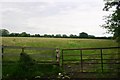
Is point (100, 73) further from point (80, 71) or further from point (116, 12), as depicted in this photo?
point (116, 12)

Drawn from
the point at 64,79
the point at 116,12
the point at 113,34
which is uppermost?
the point at 116,12

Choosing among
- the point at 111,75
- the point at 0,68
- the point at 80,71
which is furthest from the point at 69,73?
the point at 0,68

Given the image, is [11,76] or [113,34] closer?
[11,76]

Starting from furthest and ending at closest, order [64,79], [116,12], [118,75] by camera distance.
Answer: [116,12] < [118,75] < [64,79]

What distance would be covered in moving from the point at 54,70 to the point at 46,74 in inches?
28.9

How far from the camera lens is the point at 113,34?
15.9 meters

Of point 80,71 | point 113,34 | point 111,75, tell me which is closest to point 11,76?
point 80,71

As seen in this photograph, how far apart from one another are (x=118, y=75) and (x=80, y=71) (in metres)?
1.96

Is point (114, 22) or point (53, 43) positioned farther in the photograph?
point (53, 43)

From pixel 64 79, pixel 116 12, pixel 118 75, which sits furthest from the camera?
pixel 116 12

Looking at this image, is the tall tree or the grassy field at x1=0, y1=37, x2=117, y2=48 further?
the grassy field at x1=0, y1=37, x2=117, y2=48

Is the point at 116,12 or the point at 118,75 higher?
the point at 116,12

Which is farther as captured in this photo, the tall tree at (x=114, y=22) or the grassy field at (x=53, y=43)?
the grassy field at (x=53, y=43)

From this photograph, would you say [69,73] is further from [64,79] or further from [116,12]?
[116,12]
